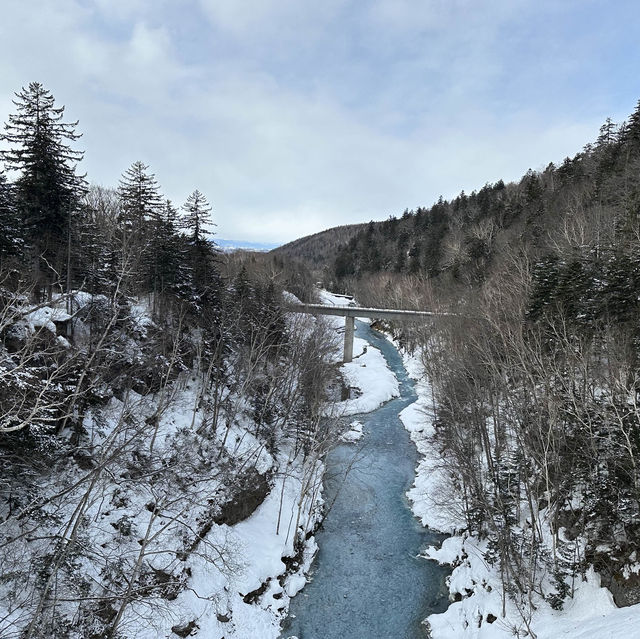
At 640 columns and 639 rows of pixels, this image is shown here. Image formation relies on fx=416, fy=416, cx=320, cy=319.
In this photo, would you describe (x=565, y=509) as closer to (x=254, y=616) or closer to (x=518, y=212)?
(x=254, y=616)

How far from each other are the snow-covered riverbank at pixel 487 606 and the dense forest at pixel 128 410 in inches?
282

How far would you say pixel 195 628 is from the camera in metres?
15.8

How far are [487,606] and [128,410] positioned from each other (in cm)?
1546

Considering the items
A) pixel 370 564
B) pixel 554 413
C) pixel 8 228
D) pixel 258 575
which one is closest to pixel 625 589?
pixel 554 413

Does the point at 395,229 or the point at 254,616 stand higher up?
the point at 395,229

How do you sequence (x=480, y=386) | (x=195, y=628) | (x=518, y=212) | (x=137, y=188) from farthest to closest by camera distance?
(x=518, y=212) → (x=137, y=188) → (x=480, y=386) → (x=195, y=628)

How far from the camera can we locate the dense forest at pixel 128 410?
13414 mm

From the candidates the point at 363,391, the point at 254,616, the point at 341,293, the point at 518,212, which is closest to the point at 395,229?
the point at 341,293

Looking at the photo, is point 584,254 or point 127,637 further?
point 584,254

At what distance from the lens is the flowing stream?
16766 mm

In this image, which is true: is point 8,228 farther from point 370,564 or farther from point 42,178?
point 370,564

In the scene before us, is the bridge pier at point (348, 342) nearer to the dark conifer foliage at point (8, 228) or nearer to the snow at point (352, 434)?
the snow at point (352, 434)

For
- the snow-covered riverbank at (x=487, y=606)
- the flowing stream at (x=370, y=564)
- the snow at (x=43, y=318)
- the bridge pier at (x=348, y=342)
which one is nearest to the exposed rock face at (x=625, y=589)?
the snow-covered riverbank at (x=487, y=606)

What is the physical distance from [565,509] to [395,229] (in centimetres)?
10939
